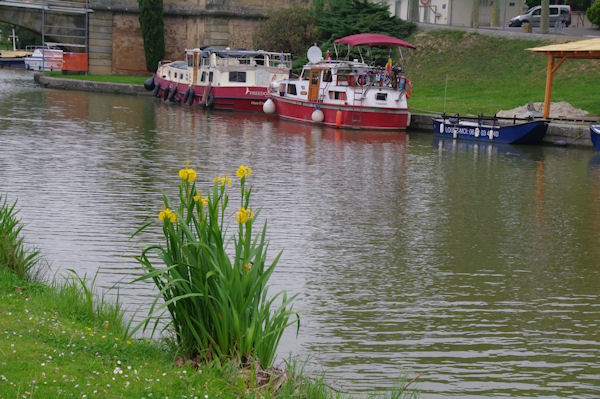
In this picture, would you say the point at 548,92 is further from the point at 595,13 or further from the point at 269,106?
the point at 595,13

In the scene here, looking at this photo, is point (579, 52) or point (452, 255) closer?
point (452, 255)

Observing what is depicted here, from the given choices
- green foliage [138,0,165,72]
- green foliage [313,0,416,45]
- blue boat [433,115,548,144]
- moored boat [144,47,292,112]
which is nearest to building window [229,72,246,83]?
moored boat [144,47,292,112]

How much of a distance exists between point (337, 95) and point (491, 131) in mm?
6684

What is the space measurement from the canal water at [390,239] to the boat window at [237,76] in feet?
41.8

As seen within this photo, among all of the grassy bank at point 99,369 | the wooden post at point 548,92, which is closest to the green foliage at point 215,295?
the grassy bank at point 99,369

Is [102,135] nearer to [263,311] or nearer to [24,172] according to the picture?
[24,172]

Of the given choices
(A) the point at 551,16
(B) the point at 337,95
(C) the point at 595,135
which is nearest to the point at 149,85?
(B) the point at 337,95

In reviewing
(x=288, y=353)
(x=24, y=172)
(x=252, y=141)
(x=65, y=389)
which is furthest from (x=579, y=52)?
(x=65, y=389)

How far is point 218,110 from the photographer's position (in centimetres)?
3697

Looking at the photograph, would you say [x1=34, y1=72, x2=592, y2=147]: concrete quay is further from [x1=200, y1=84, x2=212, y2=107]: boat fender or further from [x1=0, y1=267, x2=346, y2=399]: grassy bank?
[x1=0, y1=267, x2=346, y2=399]: grassy bank

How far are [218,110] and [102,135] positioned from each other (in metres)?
13.5

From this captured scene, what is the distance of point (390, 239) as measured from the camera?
11.8 metres

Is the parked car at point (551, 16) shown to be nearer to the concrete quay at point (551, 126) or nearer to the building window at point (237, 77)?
the building window at point (237, 77)

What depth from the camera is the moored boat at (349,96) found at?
2917 centimetres
